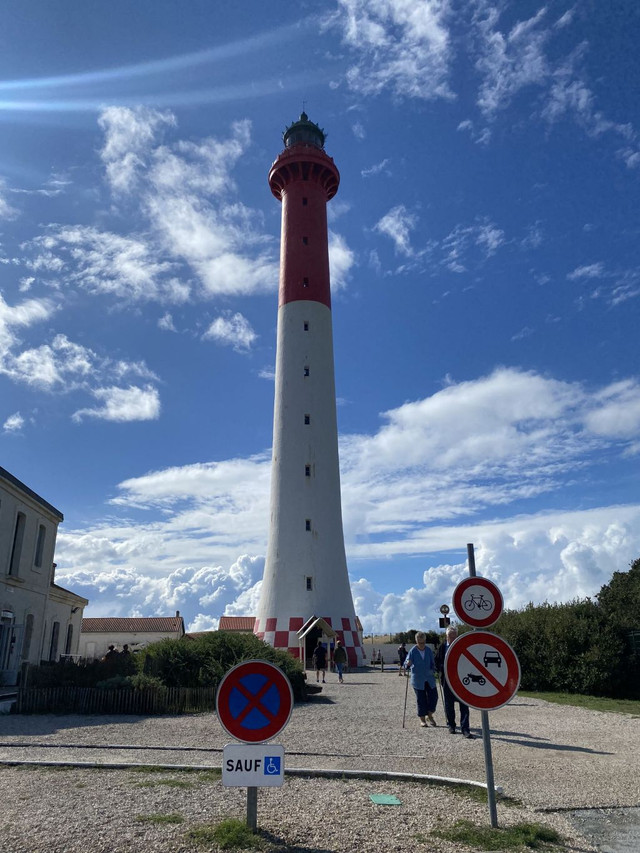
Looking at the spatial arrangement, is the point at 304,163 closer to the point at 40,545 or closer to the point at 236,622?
the point at 40,545

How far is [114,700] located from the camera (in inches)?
546

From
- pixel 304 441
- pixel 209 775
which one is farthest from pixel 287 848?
pixel 304 441

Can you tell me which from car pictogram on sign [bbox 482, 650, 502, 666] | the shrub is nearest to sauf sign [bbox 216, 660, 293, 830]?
car pictogram on sign [bbox 482, 650, 502, 666]

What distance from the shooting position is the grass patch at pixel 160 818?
5.59 metres

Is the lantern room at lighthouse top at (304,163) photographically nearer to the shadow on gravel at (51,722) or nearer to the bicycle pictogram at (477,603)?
the shadow on gravel at (51,722)

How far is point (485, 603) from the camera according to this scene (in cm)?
609

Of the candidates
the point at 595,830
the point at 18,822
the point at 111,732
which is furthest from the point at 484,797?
the point at 111,732

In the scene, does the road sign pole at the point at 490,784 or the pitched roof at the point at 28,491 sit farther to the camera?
→ the pitched roof at the point at 28,491

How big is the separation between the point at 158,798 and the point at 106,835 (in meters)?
1.18

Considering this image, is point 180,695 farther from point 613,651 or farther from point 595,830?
point 613,651

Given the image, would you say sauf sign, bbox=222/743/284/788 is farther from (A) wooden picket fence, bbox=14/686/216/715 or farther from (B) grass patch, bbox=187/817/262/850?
(A) wooden picket fence, bbox=14/686/216/715

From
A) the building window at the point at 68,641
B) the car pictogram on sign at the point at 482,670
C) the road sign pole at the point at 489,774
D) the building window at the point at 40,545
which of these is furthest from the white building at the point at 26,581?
the road sign pole at the point at 489,774

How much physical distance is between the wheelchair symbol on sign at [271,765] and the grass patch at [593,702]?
1199 cm

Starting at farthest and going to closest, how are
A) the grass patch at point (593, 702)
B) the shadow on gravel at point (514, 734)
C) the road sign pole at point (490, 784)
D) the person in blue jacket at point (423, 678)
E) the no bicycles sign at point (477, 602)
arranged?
1. the grass patch at point (593, 702)
2. the person in blue jacket at point (423, 678)
3. the shadow on gravel at point (514, 734)
4. the no bicycles sign at point (477, 602)
5. the road sign pole at point (490, 784)
